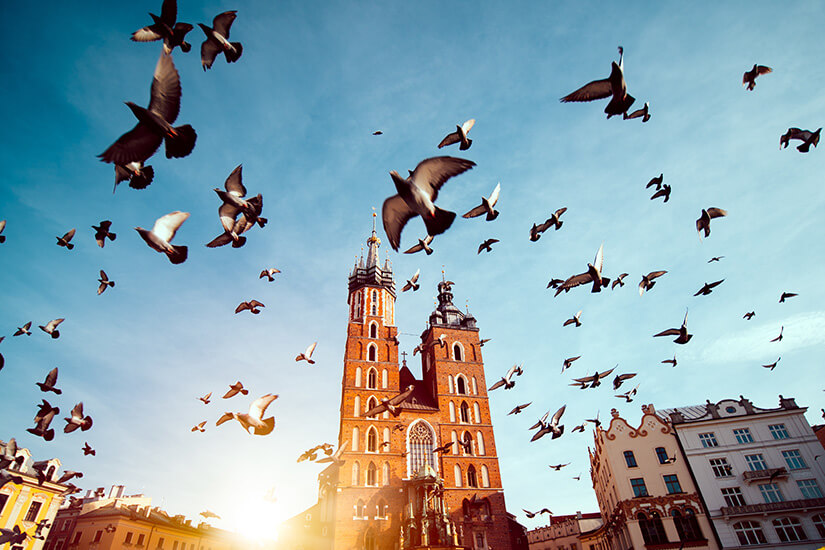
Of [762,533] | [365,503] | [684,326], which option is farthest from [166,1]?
[762,533]

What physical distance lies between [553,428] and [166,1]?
15.5 meters

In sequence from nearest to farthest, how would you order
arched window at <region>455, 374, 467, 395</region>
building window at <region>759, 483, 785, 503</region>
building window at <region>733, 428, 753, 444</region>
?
building window at <region>759, 483, 785, 503</region> → building window at <region>733, 428, 753, 444</region> → arched window at <region>455, 374, 467, 395</region>

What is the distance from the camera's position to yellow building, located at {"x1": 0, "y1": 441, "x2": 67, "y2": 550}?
28.8 m

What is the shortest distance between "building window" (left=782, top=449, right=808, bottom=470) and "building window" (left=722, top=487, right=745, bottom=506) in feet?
13.9

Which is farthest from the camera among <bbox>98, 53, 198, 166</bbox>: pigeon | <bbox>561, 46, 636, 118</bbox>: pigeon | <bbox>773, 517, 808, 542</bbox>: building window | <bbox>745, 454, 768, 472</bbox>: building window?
<bbox>745, 454, 768, 472</bbox>: building window

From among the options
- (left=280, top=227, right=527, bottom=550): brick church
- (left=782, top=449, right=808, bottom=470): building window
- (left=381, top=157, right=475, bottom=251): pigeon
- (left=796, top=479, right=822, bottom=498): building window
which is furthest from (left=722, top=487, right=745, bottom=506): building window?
(left=381, top=157, right=475, bottom=251): pigeon

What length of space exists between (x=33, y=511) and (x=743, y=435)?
54.9 m

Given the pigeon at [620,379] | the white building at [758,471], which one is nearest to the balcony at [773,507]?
the white building at [758,471]

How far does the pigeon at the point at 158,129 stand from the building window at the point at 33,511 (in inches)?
1509

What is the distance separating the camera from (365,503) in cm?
3416

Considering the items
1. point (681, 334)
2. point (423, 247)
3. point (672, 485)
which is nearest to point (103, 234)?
point (423, 247)

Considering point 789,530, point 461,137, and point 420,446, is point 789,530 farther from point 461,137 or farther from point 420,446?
point 461,137

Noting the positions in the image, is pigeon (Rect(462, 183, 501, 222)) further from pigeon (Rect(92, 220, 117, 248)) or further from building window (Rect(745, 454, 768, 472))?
building window (Rect(745, 454, 768, 472))

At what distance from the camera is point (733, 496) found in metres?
31.0
